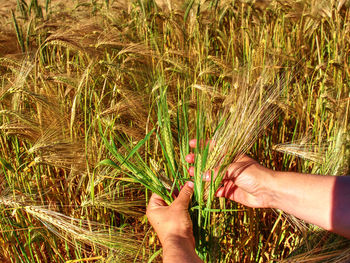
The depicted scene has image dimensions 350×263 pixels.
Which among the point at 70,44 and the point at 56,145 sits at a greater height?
the point at 70,44

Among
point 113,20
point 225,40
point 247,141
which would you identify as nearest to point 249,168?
point 247,141

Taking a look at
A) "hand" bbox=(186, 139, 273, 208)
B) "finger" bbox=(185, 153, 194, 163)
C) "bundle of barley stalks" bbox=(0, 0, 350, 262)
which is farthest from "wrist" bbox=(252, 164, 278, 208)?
"finger" bbox=(185, 153, 194, 163)

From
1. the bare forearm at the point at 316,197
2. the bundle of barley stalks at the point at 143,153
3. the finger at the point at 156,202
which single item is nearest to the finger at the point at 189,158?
the bundle of barley stalks at the point at 143,153

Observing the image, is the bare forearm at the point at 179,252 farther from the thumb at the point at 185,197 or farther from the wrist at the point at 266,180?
the wrist at the point at 266,180

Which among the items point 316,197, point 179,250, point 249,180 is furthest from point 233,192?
point 179,250

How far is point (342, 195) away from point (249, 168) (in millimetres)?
265

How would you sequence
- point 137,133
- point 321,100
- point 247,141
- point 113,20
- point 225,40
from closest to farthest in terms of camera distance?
point 247,141 < point 137,133 < point 321,100 < point 225,40 < point 113,20

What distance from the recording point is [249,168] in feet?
3.47

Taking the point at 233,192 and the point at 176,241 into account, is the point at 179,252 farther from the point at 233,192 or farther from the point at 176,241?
the point at 233,192

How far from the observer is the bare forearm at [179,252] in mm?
816

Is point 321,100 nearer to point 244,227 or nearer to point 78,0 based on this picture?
point 244,227

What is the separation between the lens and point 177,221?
0.89 m

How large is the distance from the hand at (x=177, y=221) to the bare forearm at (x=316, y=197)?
0.30 m

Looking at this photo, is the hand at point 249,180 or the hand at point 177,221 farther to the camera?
the hand at point 249,180
